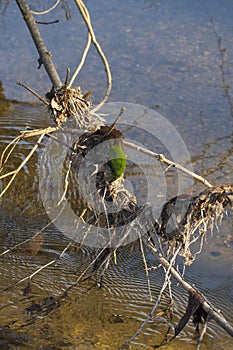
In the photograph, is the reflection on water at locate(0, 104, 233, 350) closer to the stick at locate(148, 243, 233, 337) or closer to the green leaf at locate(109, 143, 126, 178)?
the stick at locate(148, 243, 233, 337)

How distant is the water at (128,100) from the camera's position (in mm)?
1894

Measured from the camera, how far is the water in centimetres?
189

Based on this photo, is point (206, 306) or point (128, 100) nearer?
point (206, 306)

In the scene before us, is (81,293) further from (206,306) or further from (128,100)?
(128,100)

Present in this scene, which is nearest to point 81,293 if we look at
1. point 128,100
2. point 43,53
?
point 43,53

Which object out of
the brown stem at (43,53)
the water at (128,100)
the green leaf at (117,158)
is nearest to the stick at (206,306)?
the green leaf at (117,158)

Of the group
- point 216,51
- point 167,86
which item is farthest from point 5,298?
point 216,51

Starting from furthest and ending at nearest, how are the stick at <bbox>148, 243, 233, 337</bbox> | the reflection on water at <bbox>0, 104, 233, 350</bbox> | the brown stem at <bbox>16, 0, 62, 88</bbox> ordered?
the reflection on water at <bbox>0, 104, 233, 350</bbox> → the brown stem at <bbox>16, 0, 62, 88</bbox> → the stick at <bbox>148, 243, 233, 337</bbox>

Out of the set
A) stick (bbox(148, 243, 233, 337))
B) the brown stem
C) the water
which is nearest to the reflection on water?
the water

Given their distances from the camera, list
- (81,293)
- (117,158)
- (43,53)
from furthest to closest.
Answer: (81,293) < (43,53) < (117,158)

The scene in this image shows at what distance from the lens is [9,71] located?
384 cm

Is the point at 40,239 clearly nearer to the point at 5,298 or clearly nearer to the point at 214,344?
the point at 5,298

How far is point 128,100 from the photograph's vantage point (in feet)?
11.4

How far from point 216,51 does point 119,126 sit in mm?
1085
